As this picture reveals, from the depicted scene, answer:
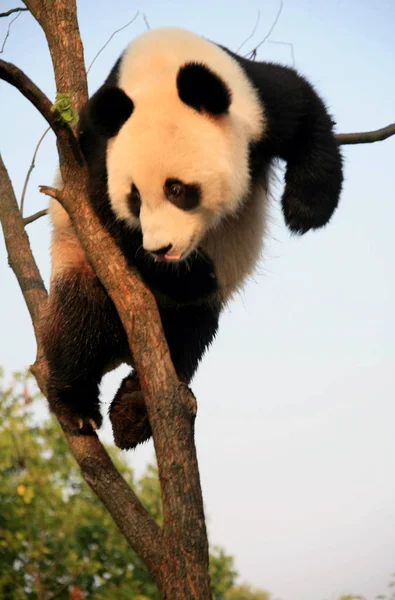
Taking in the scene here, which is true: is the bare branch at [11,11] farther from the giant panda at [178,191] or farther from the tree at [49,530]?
the tree at [49,530]

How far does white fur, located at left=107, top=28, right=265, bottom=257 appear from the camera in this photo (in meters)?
3.40

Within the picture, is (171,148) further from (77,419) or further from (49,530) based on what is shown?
(49,530)

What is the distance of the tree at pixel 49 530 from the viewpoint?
30.2ft

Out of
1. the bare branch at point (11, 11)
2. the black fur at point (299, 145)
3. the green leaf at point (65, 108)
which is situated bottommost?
the green leaf at point (65, 108)

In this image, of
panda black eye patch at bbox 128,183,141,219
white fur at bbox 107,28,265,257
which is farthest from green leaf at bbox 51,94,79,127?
panda black eye patch at bbox 128,183,141,219

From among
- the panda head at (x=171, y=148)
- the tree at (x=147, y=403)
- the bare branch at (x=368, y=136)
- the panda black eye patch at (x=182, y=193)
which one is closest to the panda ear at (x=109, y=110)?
the panda head at (x=171, y=148)

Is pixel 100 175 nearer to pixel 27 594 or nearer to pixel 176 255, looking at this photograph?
pixel 176 255

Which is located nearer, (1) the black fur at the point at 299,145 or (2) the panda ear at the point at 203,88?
(2) the panda ear at the point at 203,88

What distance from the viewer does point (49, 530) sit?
9.41 metres

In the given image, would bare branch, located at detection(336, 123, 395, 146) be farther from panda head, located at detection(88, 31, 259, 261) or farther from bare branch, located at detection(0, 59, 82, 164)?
bare branch, located at detection(0, 59, 82, 164)

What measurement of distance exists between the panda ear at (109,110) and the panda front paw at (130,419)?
1.48 m

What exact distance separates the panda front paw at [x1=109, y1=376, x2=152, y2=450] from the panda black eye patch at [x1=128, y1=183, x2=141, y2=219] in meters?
1.10

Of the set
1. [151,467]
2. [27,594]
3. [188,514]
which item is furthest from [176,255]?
[151,467]

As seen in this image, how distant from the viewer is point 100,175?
143 inches
